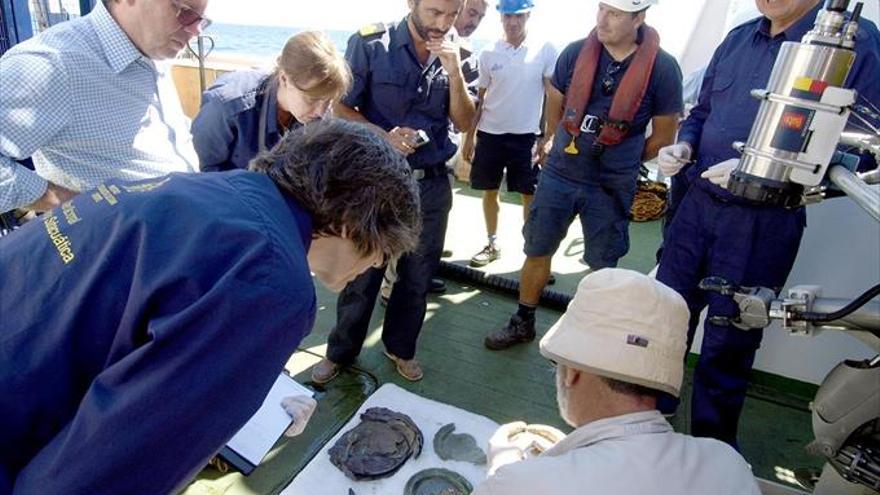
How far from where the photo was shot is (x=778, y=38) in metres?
2.07

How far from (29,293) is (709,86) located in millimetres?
2432

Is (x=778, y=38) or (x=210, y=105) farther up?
(x=778, y=38)

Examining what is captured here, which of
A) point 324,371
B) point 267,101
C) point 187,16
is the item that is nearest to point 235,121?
point 267,101

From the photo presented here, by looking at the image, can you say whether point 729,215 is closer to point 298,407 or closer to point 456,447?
point 456,447

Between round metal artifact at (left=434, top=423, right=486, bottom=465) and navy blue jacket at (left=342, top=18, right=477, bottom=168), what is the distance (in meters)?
1.19

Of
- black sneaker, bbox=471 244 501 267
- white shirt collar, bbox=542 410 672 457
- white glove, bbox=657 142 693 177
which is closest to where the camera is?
white shirt collar, bbox=542 410 672 457

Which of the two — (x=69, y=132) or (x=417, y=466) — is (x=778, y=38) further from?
(x=69, y=132)

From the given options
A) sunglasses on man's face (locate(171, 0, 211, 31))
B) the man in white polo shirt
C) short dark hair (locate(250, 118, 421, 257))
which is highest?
sunglasses on man's face (locate(171, 0, 211, 31))

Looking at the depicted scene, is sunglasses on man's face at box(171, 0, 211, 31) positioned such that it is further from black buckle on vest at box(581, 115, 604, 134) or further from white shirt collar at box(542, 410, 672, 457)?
black buckle on vest at box(581, 115, 604, 134)

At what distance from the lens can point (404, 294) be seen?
8.91 ft

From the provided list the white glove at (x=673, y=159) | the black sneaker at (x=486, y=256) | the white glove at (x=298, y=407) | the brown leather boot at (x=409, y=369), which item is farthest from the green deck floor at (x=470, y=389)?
the white glove at (x=673, y=159)

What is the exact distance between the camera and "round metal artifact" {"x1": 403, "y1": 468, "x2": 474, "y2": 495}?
2.13 meters

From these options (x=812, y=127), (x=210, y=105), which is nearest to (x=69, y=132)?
(x=210, y=105)

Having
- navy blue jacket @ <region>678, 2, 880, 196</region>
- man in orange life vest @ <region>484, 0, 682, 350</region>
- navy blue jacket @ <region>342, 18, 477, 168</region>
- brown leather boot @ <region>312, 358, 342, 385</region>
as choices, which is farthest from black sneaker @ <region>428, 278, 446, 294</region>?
navy blue jacket @ <region>678, 2, 880, 196</region>
